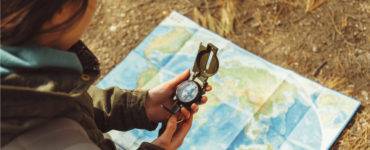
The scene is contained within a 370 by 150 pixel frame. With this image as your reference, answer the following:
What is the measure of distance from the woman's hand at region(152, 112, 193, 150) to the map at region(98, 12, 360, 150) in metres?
0.32

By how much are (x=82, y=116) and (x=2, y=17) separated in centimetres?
27

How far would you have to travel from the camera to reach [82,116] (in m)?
1.11

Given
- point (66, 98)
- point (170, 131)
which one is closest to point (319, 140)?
point (170, 131)

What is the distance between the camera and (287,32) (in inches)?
75.0

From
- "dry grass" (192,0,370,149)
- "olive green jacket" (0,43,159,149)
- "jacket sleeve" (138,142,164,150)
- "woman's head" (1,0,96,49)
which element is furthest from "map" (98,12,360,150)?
"woman's head" (1,0,96,49)

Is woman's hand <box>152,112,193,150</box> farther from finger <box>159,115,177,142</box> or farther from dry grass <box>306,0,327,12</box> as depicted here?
dry grass <box>306,0,327,12</box>

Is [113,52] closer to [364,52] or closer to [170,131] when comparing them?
[170,131]

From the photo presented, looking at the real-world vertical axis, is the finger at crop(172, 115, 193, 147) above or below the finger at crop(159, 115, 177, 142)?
below

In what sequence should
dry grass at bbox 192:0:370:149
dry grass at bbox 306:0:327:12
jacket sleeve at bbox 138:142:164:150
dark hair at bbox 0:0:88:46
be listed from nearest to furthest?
dark hair at bbox 0:0:88:46, jacket sleeve at bbox 138:142:164:150, dry grass at bbox 192:0:370:149, dry grass at bbox 306:0:327:12

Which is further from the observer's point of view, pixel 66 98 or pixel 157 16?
pixel 157 16

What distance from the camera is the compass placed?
4.50 ft

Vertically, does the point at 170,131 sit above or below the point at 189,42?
above

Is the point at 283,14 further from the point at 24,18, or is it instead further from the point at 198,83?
the point at 24,18

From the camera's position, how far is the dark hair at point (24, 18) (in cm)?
93
